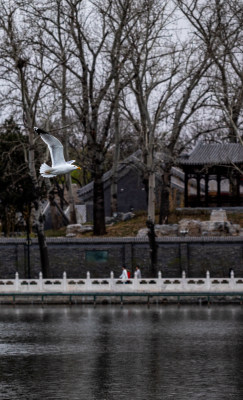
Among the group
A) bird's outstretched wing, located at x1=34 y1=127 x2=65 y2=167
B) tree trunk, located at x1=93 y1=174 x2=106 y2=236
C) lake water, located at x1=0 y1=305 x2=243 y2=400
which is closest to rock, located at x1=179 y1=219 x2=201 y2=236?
tree trunk, located at x1=93 y1=174 x2=106 y2=236

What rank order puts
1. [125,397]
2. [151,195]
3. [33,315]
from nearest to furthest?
1. [125,397]
2. [33,315]
3. [151,195]

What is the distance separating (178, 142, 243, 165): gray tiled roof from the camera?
185ft

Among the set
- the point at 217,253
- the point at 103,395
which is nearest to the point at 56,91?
the point at 217,253

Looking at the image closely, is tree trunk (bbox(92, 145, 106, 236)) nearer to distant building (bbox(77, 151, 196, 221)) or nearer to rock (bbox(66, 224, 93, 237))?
rock (bbox(66, 224, 93, 237))

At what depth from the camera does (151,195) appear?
46500 millimetres

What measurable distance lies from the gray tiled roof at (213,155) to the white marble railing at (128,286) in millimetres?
13118

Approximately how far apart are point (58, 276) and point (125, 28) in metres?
13.6

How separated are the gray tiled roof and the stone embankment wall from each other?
915 centimetres

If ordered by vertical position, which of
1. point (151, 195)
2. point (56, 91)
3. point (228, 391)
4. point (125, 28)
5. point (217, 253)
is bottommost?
point (228, 391)

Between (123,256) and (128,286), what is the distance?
5.01m

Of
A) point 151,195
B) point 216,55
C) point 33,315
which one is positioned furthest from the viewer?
point 216,55

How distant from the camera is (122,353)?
95.0 feet

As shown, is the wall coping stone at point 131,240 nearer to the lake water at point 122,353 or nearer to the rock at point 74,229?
the rock at point 74,229

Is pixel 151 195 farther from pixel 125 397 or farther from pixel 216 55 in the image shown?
pixel 125 397
